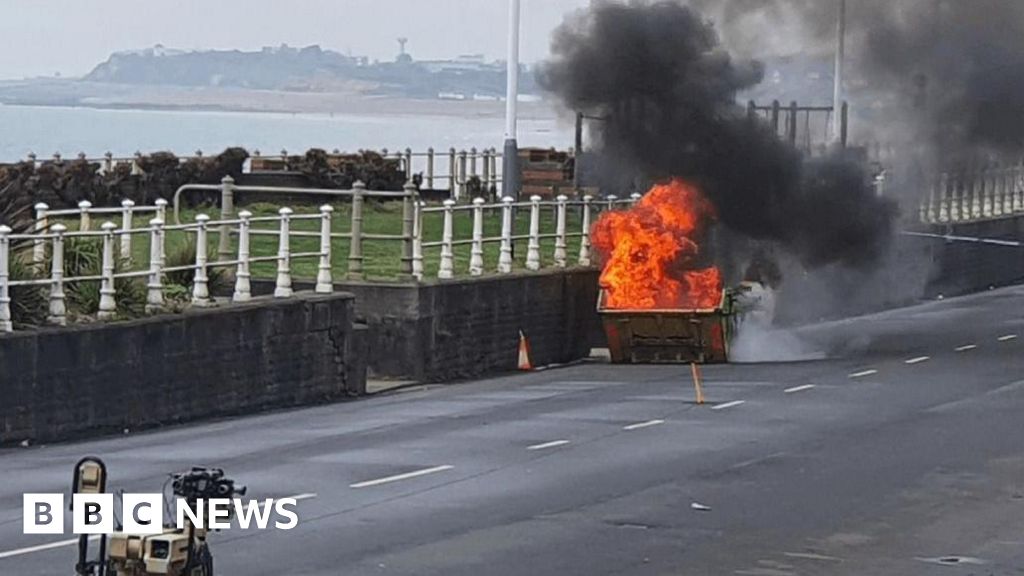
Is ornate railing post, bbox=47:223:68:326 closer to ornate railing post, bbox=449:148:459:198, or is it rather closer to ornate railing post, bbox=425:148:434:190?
ornate railing post, bbox=449:148:459:198

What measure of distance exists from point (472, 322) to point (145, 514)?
16.5 m

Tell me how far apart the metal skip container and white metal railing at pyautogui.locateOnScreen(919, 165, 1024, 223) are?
18.7 m

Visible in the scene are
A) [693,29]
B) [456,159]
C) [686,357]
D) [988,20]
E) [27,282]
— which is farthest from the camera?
[456,159]

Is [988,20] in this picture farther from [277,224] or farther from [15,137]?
[15,137]

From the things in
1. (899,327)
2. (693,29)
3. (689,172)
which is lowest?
(899,327)

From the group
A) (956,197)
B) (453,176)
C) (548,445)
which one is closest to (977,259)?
(956,197)

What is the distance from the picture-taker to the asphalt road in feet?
42.7

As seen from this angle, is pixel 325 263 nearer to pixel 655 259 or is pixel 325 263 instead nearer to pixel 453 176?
pixel 655 259

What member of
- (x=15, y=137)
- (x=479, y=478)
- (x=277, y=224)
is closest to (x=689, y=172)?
(x=277, y=224)

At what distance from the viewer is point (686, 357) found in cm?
2819

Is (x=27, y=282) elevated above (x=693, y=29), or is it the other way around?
(x=693, y=29)

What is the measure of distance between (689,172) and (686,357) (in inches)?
189

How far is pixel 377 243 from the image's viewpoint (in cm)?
3316

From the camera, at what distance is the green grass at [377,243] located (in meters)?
27.8
